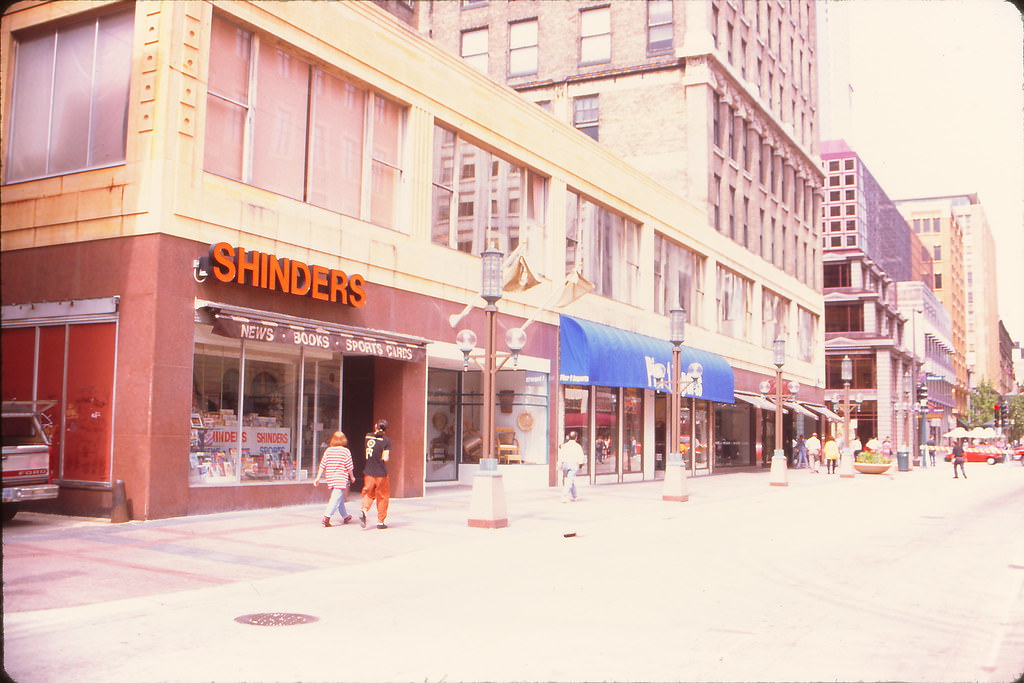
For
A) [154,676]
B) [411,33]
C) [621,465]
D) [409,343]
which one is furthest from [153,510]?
[621,465]

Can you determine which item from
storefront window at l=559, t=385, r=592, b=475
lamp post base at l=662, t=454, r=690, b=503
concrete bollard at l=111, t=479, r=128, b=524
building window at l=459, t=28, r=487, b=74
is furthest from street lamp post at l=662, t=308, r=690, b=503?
building window at l=459, t=28, r=487, b=74

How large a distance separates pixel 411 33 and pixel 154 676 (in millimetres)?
18673

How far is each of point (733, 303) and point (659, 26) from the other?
1314 centimetres

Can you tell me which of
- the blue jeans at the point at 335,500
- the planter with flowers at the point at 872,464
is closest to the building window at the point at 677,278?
Result: the planter with flowers at the point at 872,464

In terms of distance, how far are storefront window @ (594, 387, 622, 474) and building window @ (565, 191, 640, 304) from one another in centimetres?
347

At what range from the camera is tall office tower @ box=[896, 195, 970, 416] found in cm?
14388

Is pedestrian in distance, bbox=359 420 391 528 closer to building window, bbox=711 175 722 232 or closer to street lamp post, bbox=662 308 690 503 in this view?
street lamp post, bbox=662 308 690 503

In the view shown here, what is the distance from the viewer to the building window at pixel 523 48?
44.6 meters

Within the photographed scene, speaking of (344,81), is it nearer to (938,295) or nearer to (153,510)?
(153,510)

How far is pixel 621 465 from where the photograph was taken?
106 ft

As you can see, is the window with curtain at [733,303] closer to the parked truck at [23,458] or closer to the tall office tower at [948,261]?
the parked truck at [23,458]

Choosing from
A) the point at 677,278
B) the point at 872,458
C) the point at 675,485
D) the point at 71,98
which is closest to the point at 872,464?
the point at 872,458

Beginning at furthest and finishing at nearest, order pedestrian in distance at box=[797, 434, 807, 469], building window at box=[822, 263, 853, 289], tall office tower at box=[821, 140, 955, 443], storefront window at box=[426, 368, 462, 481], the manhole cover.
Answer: building window at box=[822, 263, 853, 289] < tall office tower at box=[821, 140, 955, 443] < pedestrian in distance at box=[797, 434, 807, 469] < storefront window at box=[426, 368, 462, 481] < the manhole cover

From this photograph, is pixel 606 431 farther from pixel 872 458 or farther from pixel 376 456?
pixel 872 458
